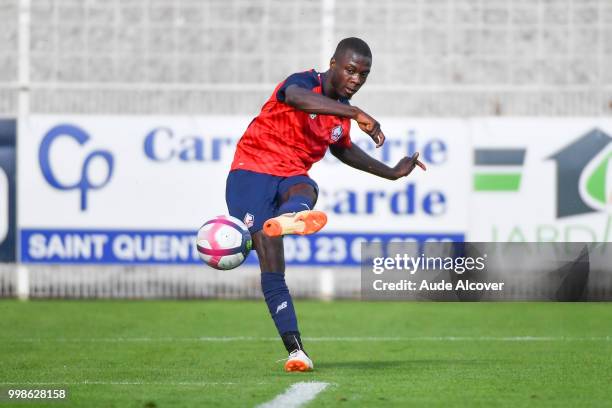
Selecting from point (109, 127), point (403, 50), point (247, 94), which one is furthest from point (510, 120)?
point (109, 127)

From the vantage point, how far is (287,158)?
8.62 metres

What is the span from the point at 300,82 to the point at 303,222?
96 centimetres

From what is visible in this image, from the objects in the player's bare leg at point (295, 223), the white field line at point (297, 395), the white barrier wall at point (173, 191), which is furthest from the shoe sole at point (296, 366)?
the white barrier wall at point (173, 191)

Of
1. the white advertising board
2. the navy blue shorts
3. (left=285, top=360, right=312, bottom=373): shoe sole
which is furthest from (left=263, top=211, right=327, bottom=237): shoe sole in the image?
the white advertising board

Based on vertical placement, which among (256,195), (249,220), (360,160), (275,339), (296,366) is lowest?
(275,339)

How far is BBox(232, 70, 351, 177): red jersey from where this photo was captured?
8602 mm

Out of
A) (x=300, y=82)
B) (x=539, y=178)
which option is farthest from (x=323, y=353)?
(x=539, y=178)

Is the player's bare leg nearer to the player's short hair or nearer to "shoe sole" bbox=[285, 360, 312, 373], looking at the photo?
"shoe sole" bbox=[285, 360, 312, 373]

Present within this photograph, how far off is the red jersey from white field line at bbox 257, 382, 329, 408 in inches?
62.7

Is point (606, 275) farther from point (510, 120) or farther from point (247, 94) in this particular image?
point (247, 94)

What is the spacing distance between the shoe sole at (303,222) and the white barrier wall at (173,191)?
7864mm

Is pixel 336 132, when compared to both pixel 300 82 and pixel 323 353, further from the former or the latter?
pixel 323 353

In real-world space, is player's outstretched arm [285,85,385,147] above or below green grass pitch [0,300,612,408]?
above

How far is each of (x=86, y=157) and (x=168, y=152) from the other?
0.95 metres
